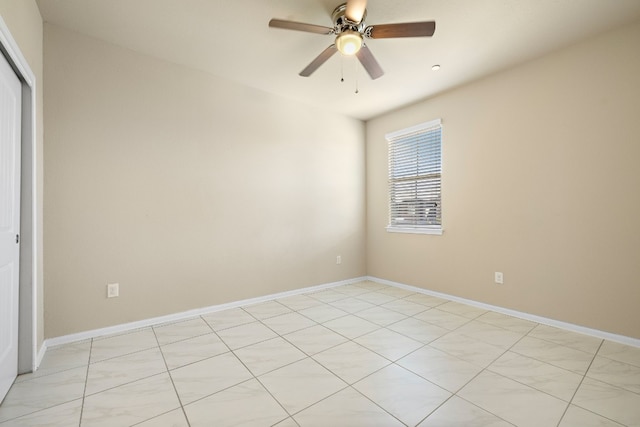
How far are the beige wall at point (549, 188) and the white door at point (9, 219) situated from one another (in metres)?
3.58

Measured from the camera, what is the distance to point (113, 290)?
101 inches

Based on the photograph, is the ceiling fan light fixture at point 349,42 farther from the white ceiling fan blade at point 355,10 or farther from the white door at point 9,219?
the white door at point 9,219

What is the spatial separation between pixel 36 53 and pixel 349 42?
2.33m

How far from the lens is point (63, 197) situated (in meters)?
2.36

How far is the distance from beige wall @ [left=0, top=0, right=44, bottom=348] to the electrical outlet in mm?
440

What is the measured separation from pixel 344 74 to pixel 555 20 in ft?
5.98

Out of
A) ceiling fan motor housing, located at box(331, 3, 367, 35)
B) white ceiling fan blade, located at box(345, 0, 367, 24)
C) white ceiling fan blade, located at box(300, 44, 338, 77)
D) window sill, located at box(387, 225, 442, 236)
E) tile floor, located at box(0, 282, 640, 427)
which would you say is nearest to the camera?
tile floor, located at box(0, 282, 640, 427)

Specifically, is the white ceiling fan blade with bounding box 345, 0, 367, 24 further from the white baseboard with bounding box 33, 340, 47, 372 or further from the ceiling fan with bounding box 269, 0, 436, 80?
the white baseboard with bounding box 33, 340, 47, 372

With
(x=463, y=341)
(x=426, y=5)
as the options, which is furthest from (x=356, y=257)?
(x=426, y=5)

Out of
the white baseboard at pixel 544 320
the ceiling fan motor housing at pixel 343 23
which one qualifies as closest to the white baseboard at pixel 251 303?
the white baseboard at pixel 544 320

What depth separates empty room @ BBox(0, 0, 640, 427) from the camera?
5.62 feet

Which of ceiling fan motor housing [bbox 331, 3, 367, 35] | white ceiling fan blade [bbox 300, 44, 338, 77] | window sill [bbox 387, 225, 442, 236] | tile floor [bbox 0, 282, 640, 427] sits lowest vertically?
tile floor [bbox 0, 282, 640, 427]

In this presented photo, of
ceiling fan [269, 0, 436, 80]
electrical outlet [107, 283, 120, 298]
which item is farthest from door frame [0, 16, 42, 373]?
ceiling fan [269, 0, 436, 80]

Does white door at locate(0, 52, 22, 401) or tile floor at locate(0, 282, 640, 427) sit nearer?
tile floor at locate(0, 282, 640, 427)
